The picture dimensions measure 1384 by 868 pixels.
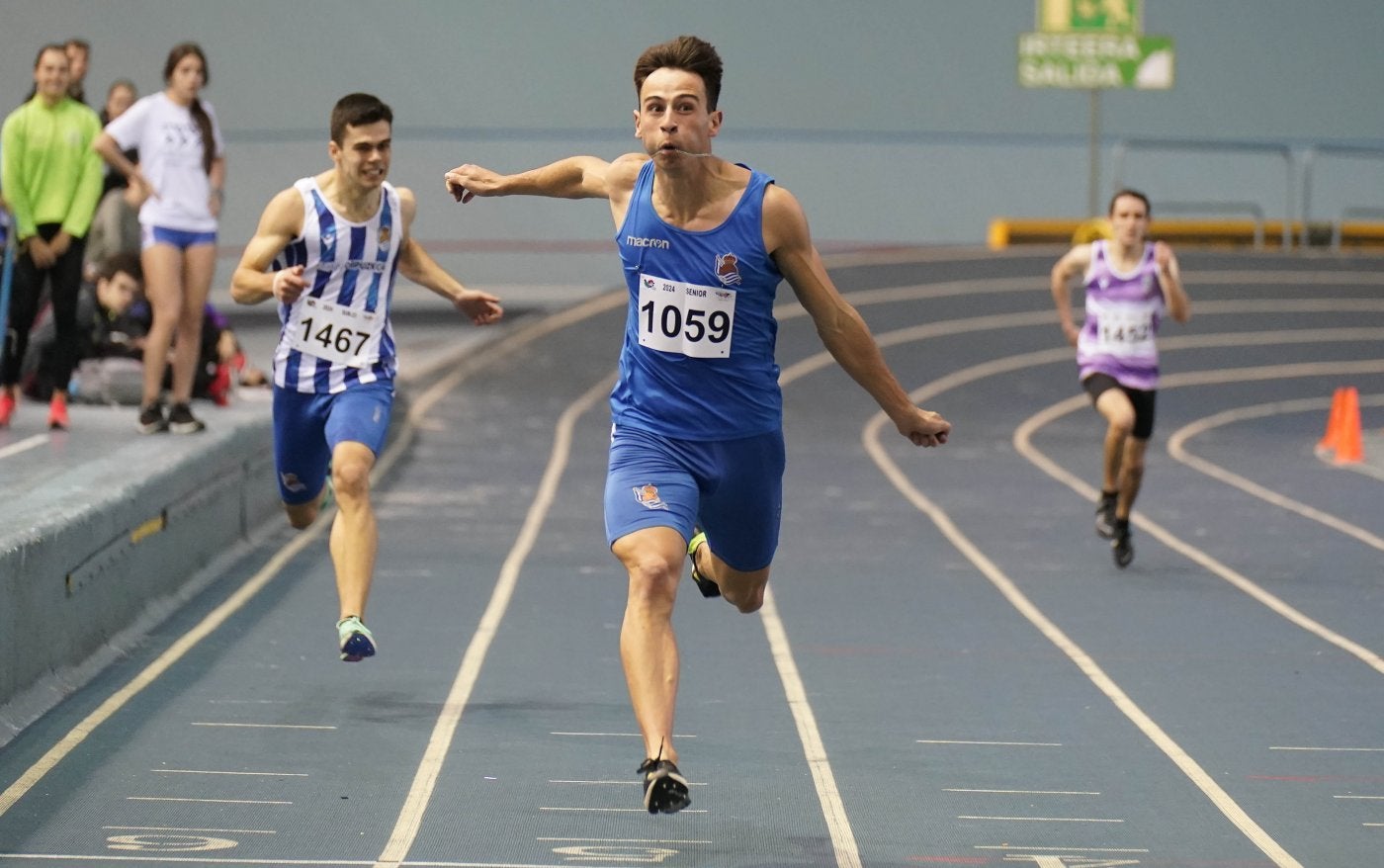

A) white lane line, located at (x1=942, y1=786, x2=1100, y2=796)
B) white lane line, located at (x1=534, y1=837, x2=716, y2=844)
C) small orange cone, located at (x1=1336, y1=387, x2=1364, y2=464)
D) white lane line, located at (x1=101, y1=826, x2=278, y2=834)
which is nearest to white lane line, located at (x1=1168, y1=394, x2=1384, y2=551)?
small orange cone, located at (x1=1336, y1=387, x2=1364, y2=464)

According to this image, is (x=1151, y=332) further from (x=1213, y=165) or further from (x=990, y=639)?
(x=1213, y=165)

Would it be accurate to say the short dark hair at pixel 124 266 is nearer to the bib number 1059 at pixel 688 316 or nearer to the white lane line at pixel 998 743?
the white lane line at pixel 998 743

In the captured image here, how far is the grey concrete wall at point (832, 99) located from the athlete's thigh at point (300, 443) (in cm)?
1859

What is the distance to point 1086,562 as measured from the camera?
977 cm

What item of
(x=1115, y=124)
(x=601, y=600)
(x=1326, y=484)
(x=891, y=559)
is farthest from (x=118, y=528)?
(x=1115, y=124)

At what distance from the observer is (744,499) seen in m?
5.06

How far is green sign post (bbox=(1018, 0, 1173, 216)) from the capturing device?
21.7 metres

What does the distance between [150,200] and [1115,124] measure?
18.7m

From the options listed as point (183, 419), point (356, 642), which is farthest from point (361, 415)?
point (183, 419)

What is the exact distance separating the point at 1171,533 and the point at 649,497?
22.0ft

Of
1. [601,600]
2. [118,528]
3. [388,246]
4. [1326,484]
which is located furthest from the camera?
[1326,484]

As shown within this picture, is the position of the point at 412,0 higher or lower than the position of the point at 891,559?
higher

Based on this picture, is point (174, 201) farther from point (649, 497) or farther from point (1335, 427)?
point (1335, 427)

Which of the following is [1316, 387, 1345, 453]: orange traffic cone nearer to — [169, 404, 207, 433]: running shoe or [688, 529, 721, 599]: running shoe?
[169, 404, 207, 433]: running shoe
